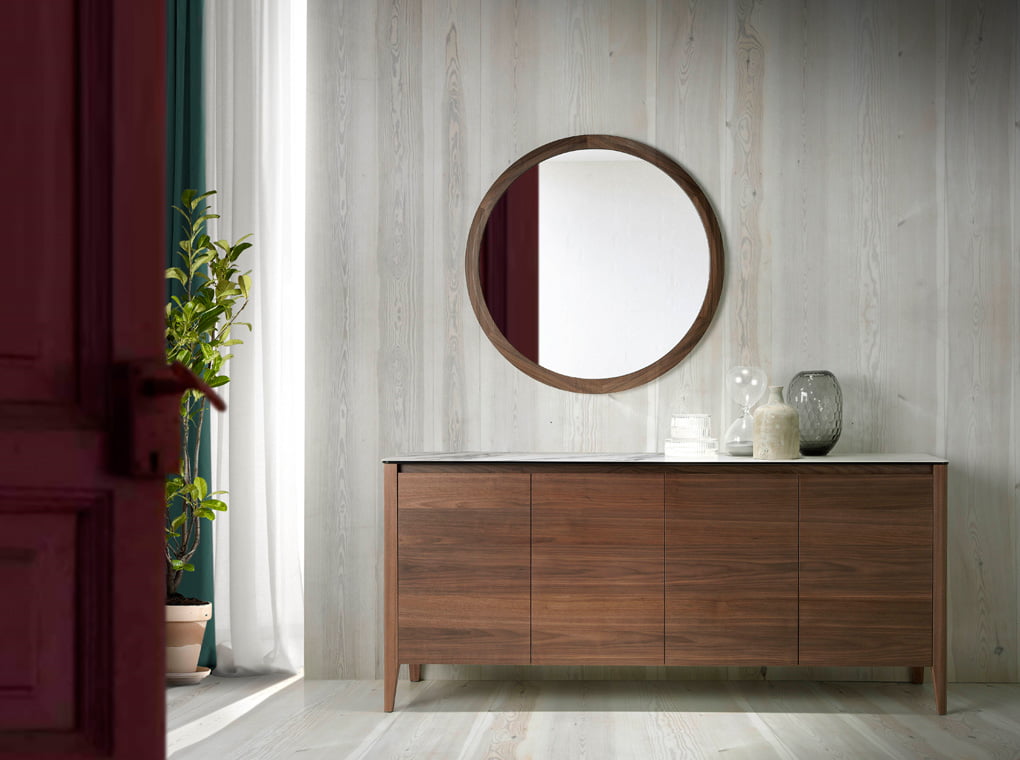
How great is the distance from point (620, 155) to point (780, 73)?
0.60 m


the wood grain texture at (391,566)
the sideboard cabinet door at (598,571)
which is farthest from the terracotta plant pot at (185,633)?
the sideboard cabinet door at (598,571)

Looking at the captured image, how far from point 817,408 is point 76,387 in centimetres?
246

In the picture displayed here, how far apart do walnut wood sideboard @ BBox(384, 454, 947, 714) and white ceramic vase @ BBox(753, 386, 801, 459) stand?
0.08 m

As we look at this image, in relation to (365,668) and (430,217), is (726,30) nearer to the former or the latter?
(430,217)

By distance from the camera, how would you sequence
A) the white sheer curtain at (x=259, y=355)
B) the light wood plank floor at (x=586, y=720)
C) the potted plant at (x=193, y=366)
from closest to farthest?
the light wood plank floor at (x=586, y=720) < the potted plant at (x=193, y=366) < the white sheer curtain at (x=259, y=355)

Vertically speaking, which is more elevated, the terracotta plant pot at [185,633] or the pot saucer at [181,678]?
the terracotta plant pot at [185,633]

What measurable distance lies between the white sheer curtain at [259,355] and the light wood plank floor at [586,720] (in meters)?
0.20

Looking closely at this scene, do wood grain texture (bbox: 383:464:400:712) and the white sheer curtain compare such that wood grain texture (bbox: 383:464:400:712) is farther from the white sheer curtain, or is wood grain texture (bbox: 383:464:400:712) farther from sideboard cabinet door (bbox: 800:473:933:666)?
sideboard cabinet door (bbox: 800:473:933:666)

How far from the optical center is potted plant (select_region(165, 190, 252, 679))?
2883 millimetres

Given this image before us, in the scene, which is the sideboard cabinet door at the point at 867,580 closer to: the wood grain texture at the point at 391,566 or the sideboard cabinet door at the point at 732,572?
the sideboard cabinet door at the point at 732,572

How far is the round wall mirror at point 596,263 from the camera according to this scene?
3.00 m

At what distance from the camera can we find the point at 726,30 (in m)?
Result: 3.02

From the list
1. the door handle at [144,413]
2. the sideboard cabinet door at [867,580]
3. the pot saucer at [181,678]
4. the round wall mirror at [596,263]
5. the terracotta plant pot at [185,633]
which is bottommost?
the pot saucer at [181,678]

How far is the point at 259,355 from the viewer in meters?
3.17
